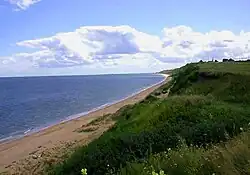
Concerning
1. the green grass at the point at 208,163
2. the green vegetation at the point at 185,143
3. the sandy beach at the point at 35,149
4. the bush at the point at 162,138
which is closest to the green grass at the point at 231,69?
the green vegetation at the point at 185,143

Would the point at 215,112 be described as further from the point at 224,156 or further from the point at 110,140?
the point at 224,156

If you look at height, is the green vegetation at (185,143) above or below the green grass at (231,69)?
below

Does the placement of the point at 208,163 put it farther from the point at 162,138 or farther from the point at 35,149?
the point at 35,149

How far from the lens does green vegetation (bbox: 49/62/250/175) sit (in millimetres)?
5797

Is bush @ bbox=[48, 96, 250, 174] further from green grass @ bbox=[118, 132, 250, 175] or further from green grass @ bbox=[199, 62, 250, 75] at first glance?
green grass @ bbox=[199, 62, 250, 75]

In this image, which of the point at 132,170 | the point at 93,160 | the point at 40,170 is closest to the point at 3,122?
the point at 40,170

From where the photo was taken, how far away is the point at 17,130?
3775cm

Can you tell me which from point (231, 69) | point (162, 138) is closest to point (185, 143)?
point (162, 138)

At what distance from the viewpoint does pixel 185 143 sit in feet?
28.8

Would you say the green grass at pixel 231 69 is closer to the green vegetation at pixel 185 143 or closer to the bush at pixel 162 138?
the green vegetation at pixel 185 143

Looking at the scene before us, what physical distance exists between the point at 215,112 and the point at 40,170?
8.23 meters

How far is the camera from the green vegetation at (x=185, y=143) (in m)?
5.80

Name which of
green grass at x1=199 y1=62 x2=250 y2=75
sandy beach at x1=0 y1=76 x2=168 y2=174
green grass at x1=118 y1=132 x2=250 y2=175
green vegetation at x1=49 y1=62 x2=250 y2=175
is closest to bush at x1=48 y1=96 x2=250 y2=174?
green vegetation at x1=49 y1=62 x2=250 y2=175

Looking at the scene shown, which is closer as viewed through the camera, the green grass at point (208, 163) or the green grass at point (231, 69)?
A: the green grass at point (208, 163)
